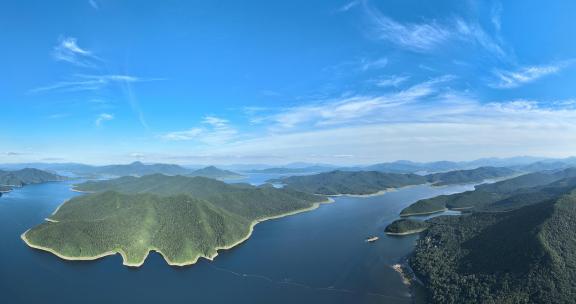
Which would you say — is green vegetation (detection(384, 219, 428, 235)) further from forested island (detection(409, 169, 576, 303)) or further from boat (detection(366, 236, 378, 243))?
forested island (detection(409, 169, 576, 303))

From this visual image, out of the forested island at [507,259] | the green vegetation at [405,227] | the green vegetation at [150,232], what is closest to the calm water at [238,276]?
the green vegetation at [150,232]

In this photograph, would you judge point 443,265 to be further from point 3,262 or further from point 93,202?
point 93,202

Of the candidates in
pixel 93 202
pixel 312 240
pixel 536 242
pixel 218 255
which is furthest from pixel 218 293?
pixel 93 202

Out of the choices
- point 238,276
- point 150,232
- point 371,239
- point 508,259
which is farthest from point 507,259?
point 150,232

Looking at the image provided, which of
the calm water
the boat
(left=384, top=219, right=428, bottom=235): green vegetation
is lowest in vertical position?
the calm water

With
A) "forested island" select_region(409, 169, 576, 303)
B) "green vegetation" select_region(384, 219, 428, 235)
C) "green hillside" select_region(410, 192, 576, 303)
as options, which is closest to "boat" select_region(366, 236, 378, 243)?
"green vegetation" select_region(384, 219, 428, 235)

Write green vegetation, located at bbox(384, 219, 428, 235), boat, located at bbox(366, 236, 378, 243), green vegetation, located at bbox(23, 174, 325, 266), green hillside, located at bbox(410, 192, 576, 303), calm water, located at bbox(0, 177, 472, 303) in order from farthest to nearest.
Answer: green vegetation, located at bbox(384, 219, 428, 235) < boat, located at bbox(366, 236, 378, 243) < green vegetation, located at bbox(23, 174, 325, 266) < calm water, located at bbox(0, 177, 472, 303) < green hillside, located at bbox(410, 192, 576, 303)

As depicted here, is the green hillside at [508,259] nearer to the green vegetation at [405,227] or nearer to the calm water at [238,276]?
the calm water at [238,276]
